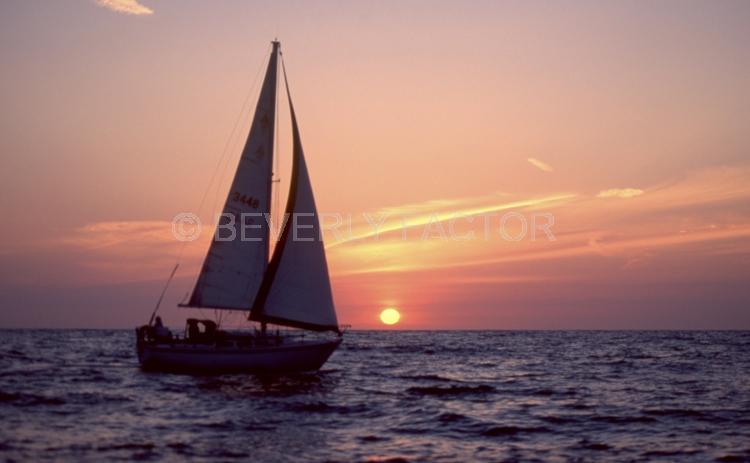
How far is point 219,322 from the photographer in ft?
123

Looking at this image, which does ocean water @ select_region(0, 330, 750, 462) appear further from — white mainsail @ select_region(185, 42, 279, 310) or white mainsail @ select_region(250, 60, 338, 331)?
white mainsail @ select_region(185, 42, 279, 310)

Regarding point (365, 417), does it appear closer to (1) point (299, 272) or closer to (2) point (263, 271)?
(1) point (299, 272)

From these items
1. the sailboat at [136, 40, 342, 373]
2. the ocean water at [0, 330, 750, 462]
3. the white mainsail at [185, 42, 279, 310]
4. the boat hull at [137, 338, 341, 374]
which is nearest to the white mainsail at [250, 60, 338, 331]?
the sailboat at [136, 40, 342, 373]

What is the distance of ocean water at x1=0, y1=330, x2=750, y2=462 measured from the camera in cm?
1953

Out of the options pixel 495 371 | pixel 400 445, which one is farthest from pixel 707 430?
pixel 495 371

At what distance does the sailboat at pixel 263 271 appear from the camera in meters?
35.2

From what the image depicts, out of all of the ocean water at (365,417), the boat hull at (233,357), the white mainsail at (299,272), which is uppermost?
the white mainsail at (299,272)

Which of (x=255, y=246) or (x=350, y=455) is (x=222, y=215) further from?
(x=350, y=455)

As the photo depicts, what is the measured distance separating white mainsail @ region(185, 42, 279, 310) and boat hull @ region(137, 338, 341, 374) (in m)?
2.34

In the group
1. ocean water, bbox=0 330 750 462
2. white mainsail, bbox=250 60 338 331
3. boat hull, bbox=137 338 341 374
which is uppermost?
white mainsail, bbox=250 60 338 331

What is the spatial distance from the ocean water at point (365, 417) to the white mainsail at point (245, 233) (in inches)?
163

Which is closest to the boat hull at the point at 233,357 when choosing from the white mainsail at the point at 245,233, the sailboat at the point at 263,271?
the sailboat at the point at 263,271

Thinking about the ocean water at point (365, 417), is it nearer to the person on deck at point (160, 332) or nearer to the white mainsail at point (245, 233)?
the person on deck at point (160, 332)

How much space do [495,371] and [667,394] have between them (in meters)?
16.4
